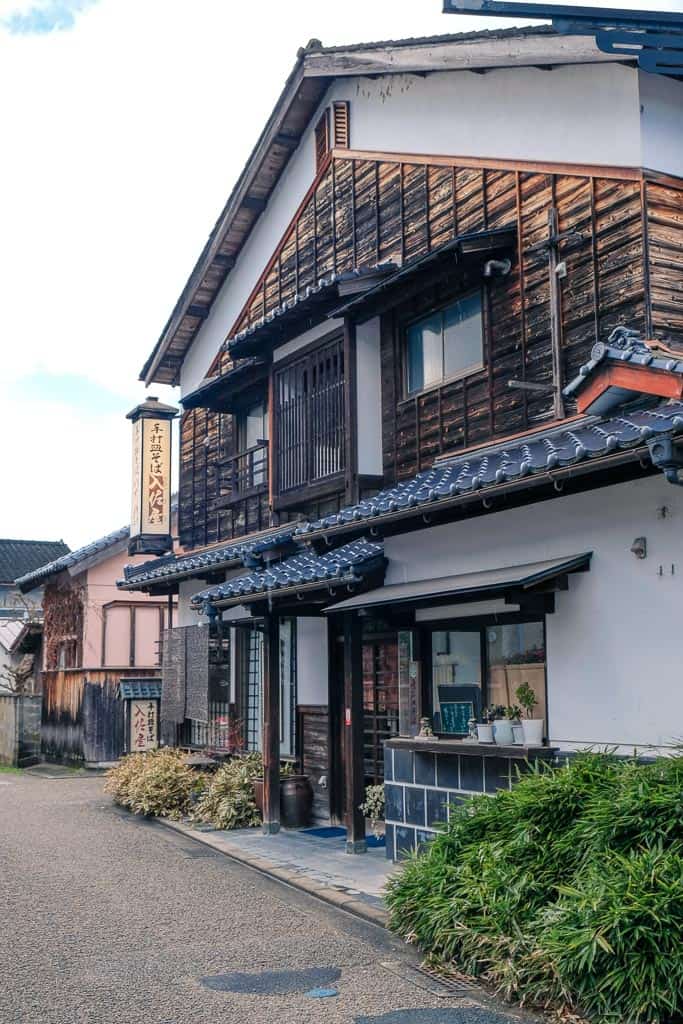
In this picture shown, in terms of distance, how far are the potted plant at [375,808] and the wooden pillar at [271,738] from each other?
136 centimetres

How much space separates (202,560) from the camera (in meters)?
16.6

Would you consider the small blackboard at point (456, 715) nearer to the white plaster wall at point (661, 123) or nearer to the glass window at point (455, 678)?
the glass window at point (455, 678)

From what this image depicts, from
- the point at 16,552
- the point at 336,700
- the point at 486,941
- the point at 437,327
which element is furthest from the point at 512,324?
the point at 16,552

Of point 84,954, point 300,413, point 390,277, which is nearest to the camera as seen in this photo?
point 84,954

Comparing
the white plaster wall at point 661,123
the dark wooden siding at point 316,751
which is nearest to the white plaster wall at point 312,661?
the dark wooden siding at point 316,751

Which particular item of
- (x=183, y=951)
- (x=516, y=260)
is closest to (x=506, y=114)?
(x=516, y=260)

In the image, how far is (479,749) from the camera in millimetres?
9695

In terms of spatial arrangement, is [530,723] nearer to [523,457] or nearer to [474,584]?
[474,584]

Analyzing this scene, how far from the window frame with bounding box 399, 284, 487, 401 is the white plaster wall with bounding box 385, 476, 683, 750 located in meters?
2.69

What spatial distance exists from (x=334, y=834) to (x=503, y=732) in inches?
189

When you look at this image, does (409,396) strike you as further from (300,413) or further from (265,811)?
(265,811)

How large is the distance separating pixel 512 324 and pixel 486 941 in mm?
6896

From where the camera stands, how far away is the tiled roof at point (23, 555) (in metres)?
44.8

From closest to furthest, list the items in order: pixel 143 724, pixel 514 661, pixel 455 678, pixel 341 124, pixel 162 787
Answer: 1. pixel 514 661
2. pixel 455 678
3. pixel 341 124
4. pixel 162 787
5. pixel 143 724
